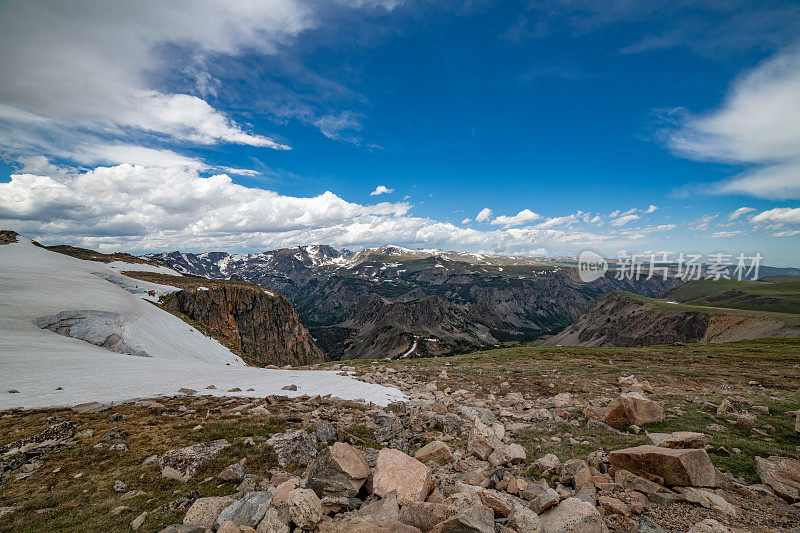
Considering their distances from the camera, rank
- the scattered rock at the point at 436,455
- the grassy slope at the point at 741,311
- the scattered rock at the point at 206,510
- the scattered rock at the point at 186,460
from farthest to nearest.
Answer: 1. the grassy slope at the point at 741,311
2. the scattered rock at the point at 436,455
3. the scattered rock at the point at 186,460
4. the scattered rock at the point at 206,510

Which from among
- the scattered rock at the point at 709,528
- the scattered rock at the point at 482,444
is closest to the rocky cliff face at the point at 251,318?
the scattered rock at the point at 482,444

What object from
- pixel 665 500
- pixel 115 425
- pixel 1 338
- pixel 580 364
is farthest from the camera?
pixel 580 364

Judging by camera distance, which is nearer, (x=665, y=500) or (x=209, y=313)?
(x=665, y=500)

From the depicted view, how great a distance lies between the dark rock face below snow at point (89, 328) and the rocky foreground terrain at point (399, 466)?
16811mm

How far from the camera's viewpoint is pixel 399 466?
920 cm

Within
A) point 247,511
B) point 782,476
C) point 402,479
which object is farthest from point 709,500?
point 247,511

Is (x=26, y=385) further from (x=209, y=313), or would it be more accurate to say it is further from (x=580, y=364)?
(x=209, y=313)

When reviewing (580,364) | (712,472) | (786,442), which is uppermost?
(712,472)

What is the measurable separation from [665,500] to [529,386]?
17717mm

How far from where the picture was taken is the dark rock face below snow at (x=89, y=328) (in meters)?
27.6

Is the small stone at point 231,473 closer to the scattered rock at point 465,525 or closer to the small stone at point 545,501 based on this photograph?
the scattered rock at point 465,525

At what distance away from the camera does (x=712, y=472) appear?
8297mm

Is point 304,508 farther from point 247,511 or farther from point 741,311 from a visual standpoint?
point 741,311

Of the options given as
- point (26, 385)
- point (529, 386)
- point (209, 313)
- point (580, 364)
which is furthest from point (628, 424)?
point (209, 313)
